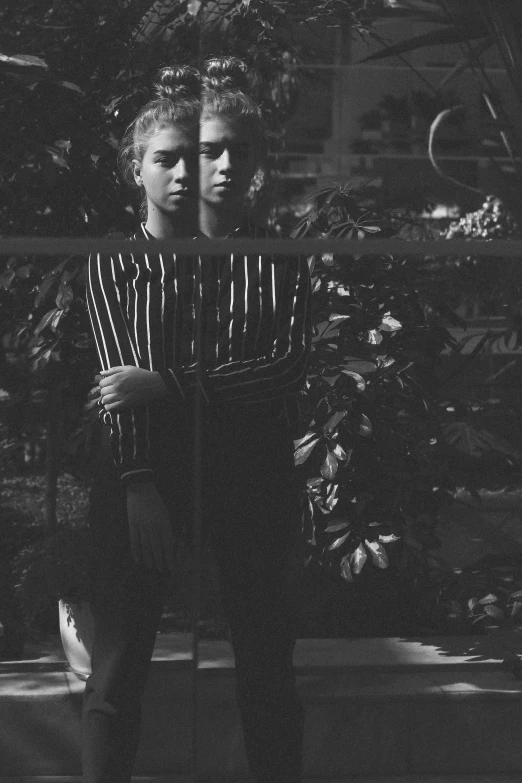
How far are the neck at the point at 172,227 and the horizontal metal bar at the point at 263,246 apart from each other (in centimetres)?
4

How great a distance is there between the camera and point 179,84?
1951 millimetres

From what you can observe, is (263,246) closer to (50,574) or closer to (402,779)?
(402,779)

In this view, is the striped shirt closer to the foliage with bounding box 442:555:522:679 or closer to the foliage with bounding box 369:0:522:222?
the foliage with bounding box 369:0:522:222

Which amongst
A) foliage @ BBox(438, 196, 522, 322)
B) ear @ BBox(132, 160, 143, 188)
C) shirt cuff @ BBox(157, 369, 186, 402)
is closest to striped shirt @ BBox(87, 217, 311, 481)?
shirt cuff @ BBox(157, 369, 186, 402)

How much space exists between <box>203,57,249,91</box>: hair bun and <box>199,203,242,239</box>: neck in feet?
0.58

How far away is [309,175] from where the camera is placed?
195cm

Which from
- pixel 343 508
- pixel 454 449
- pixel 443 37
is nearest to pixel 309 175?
pixel 443 37

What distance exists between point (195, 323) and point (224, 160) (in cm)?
24

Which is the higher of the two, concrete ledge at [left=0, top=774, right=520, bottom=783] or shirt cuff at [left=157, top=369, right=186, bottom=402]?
shirt cuff at [left=157, top=369, right=186, bottom=402]

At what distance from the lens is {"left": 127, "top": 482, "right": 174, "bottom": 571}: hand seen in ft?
6.31

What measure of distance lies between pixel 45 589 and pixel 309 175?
3.84 ft

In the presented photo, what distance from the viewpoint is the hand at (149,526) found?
1924mm

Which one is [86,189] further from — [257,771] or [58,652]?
[257,771]

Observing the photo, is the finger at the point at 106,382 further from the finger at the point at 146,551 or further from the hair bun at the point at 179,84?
the hair bun at the point at 179,84
